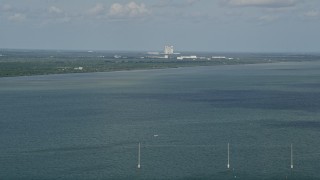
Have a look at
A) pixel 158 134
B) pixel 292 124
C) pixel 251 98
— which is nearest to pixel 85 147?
pixel 158 134

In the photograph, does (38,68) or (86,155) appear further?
(38,68)

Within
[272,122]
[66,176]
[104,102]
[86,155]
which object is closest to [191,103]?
[104,102]

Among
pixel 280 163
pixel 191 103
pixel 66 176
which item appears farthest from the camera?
pixel 191 103

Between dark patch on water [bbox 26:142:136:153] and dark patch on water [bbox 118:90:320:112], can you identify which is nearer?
dark patch on water [bbox 26:142:136:153]

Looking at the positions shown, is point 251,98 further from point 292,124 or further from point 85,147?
point 85,147

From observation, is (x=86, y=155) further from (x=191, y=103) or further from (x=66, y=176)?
(x=191, y=103)

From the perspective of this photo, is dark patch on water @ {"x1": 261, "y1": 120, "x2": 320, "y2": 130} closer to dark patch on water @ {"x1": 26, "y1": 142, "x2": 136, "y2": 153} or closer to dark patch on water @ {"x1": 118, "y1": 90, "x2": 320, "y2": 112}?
dark patch on water @ {"x1": 118, "y1": 90, "x2": 320, "y2": 112}

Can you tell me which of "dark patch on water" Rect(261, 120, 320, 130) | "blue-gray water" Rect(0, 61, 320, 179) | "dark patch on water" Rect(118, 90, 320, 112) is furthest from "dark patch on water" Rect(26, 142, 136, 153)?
"dark patch on water" Rect(118, 90, 320, 112)

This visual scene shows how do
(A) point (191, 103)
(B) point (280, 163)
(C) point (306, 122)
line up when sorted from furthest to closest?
(A) point (191, 103) → (C) point (306, 122) → (B) point (280, 163)
